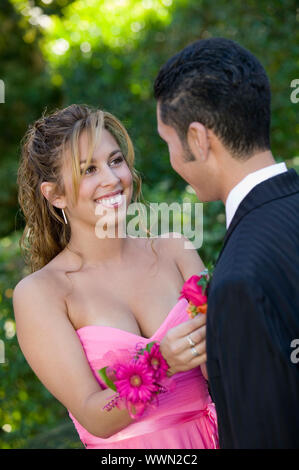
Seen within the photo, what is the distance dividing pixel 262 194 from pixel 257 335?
47 centimetres

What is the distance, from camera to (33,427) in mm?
6004

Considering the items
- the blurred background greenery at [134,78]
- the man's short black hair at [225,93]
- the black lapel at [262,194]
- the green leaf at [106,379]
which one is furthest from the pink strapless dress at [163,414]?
the blurred background greenery at [134,78]

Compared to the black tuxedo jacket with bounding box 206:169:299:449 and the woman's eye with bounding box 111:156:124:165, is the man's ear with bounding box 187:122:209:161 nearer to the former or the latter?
the black tuxedo jacket with bounding box 206:169:299:449

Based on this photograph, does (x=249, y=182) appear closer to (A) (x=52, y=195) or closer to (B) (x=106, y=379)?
(B) (x=106, y=379)

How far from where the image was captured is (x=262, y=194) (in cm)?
195

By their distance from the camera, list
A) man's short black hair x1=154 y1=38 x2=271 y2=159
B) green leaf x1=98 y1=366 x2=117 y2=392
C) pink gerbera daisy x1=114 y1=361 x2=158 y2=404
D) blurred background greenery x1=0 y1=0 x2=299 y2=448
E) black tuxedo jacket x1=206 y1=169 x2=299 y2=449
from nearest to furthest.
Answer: black tuxedo jacket x1=206 y1=169 x2=299 y2=449, man's short black hair x1=154 y1=38 x2=271 y2=159, pink gerbera daisy x1=114 y1=361 x2=158 y2=404, green leaf x1=98 y1=366 x2=117 y2=392, blurred background greenery x1=0 y1=0 x2=299 y2=448

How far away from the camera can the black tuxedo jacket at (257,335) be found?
172 cm

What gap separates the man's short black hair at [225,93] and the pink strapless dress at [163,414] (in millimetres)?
1238

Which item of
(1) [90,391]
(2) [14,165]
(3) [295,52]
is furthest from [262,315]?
(2) [14,165]

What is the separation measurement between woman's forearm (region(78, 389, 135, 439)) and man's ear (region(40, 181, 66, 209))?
1009 mm

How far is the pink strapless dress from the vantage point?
282 cm

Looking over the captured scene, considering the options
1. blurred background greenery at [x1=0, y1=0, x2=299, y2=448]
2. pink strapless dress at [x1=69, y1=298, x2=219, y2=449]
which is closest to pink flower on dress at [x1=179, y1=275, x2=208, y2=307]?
pink strapless dress at [x1=69, y1=298, x2=219, y2=449]

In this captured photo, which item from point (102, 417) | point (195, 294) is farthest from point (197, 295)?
point (102, 417)

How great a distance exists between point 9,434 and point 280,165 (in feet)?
15.7
